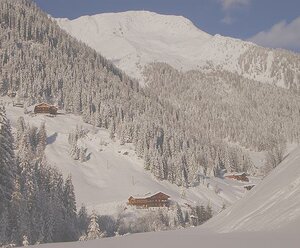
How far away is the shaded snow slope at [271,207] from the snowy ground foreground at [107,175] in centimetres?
9202

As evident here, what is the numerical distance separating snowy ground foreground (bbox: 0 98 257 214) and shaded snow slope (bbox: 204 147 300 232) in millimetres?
92019

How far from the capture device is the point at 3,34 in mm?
199000

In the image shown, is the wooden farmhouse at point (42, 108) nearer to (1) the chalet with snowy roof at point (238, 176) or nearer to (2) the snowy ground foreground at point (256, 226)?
(1) the chalet with snowy roof at point (238, 176)

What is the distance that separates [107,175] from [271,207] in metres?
123

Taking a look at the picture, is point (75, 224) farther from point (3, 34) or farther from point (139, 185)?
point (3, 34)

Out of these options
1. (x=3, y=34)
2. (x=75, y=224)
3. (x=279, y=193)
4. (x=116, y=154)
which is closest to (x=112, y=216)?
(x=75, y=224)

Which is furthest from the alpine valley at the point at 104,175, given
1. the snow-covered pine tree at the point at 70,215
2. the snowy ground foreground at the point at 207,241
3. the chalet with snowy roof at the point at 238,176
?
the chalet with snowy roof at the point at 238,176

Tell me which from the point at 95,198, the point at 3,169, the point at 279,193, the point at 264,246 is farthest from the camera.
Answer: the point at 95,198

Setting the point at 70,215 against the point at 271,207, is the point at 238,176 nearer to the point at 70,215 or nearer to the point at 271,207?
the point at 70,215

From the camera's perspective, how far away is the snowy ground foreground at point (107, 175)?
11962cm

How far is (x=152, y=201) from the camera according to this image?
116500mm

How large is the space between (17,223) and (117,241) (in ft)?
151

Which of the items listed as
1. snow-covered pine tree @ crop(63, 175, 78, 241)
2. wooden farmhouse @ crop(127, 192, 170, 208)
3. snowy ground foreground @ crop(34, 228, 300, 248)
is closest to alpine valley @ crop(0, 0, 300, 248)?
snowy ground foreground @ crop(34, 228, 300, 248)

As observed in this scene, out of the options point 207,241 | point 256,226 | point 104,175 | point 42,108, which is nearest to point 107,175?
point 104,175
